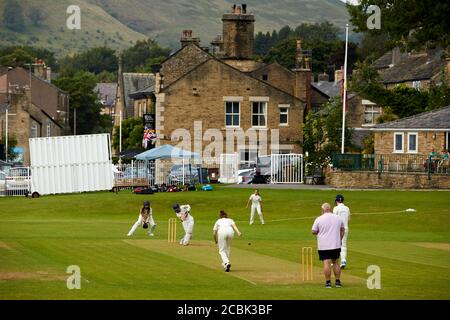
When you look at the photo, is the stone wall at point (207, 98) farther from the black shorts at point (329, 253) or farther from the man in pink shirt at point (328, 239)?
the black shorts at point (329, 253)

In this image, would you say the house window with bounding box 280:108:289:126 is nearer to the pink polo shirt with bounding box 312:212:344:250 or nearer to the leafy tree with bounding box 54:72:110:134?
the pink polo shirt with bounding box 312:212:344:250

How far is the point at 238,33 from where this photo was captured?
96.8 m

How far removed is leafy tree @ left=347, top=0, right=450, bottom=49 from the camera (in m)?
58.8

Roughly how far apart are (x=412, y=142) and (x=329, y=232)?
44063 mm

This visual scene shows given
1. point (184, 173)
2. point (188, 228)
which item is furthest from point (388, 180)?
point (188, 228)

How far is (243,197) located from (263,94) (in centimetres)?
2612

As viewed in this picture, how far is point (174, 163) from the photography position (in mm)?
81500

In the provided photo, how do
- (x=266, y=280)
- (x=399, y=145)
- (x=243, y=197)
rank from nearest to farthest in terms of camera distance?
(x=266, y=280) → (x=243, y=197) → (x=399, y=145)

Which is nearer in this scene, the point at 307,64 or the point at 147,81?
the point at 307,64

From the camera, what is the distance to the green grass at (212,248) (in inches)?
1184

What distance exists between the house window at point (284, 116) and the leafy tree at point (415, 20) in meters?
26.9

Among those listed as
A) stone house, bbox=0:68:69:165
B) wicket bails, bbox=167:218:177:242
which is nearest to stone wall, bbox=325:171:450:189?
wicket bails, bbox=167:218:177:242

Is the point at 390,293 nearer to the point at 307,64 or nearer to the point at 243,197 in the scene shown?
the point at 243,197
